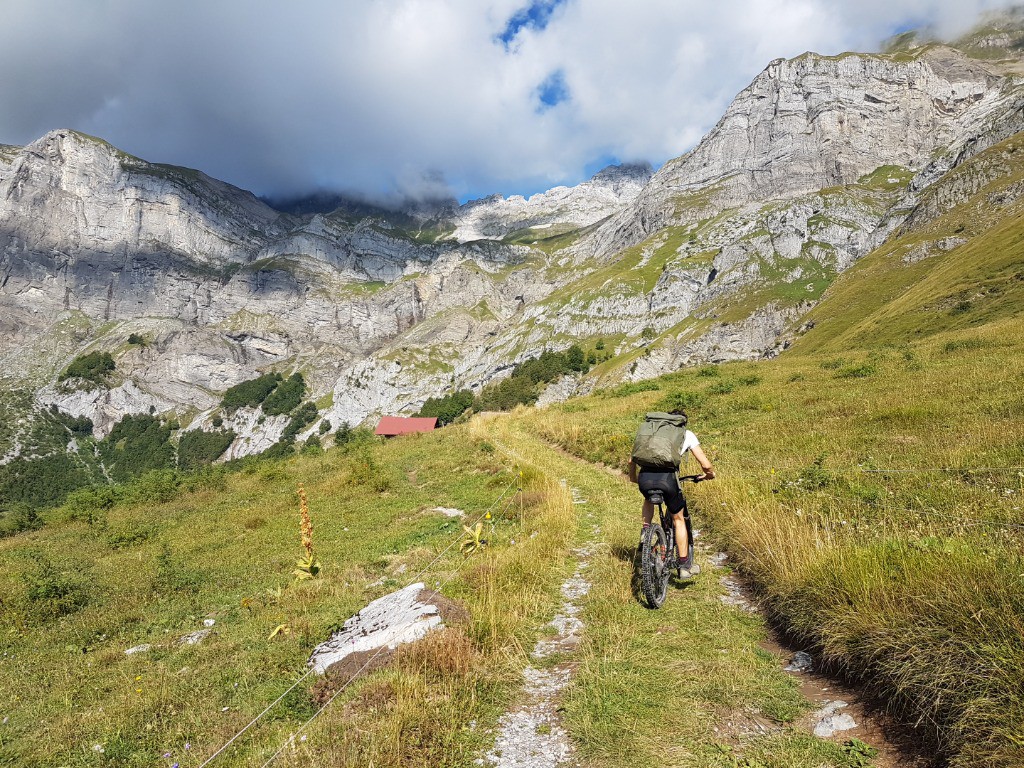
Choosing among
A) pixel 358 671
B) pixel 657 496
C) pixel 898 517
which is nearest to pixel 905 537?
pixel 898 517

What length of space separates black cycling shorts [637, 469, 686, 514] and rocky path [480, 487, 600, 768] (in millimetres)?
2406

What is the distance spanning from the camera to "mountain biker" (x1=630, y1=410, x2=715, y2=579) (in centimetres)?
812

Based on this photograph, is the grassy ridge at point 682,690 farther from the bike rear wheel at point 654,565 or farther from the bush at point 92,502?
the bush at point 92,502

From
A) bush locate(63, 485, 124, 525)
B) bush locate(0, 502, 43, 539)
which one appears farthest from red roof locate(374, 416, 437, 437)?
bush locate(0, 502, 43, 539)

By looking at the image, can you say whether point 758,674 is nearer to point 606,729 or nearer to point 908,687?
point 908,687

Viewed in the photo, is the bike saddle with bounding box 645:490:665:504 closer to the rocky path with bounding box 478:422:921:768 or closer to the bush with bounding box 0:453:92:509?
the rocky path with bounding box 478:422:921:768

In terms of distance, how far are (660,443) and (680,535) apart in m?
1.94

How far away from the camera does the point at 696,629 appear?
23.4ft

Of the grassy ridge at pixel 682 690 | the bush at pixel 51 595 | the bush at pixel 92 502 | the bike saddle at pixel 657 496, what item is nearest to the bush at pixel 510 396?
the bush at pixel 92 502

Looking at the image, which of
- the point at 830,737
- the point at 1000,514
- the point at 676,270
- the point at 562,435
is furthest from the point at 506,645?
the point at 676,270

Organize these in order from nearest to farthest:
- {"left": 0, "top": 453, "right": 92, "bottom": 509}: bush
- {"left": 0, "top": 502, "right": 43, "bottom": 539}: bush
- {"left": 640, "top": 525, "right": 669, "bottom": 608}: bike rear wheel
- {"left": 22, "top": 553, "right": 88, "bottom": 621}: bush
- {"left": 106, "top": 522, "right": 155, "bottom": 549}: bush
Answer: {"left": 640, "top": 525, "right": 669, "bottom": 608}: bike rear wheel, {"left": 22, "top": 553, "right": 88, "bottom": 621}: bush, {"left": 106, "top": 522, "right": 155, "bottom": 549}: bush, {"left": 0, "top": 502, "right": 43, "bottom": 539}: bush, {"left": 0, "top": 453, "right": 92, "bottom": 509}: bush

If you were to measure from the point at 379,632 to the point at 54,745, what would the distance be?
3.91m

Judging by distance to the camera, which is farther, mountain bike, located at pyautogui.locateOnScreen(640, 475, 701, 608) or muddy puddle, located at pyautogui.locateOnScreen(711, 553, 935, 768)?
mountain bike, located at pyautogui.locateOnScreen(640, 475, 701, 608)

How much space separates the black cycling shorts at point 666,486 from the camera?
810cm
